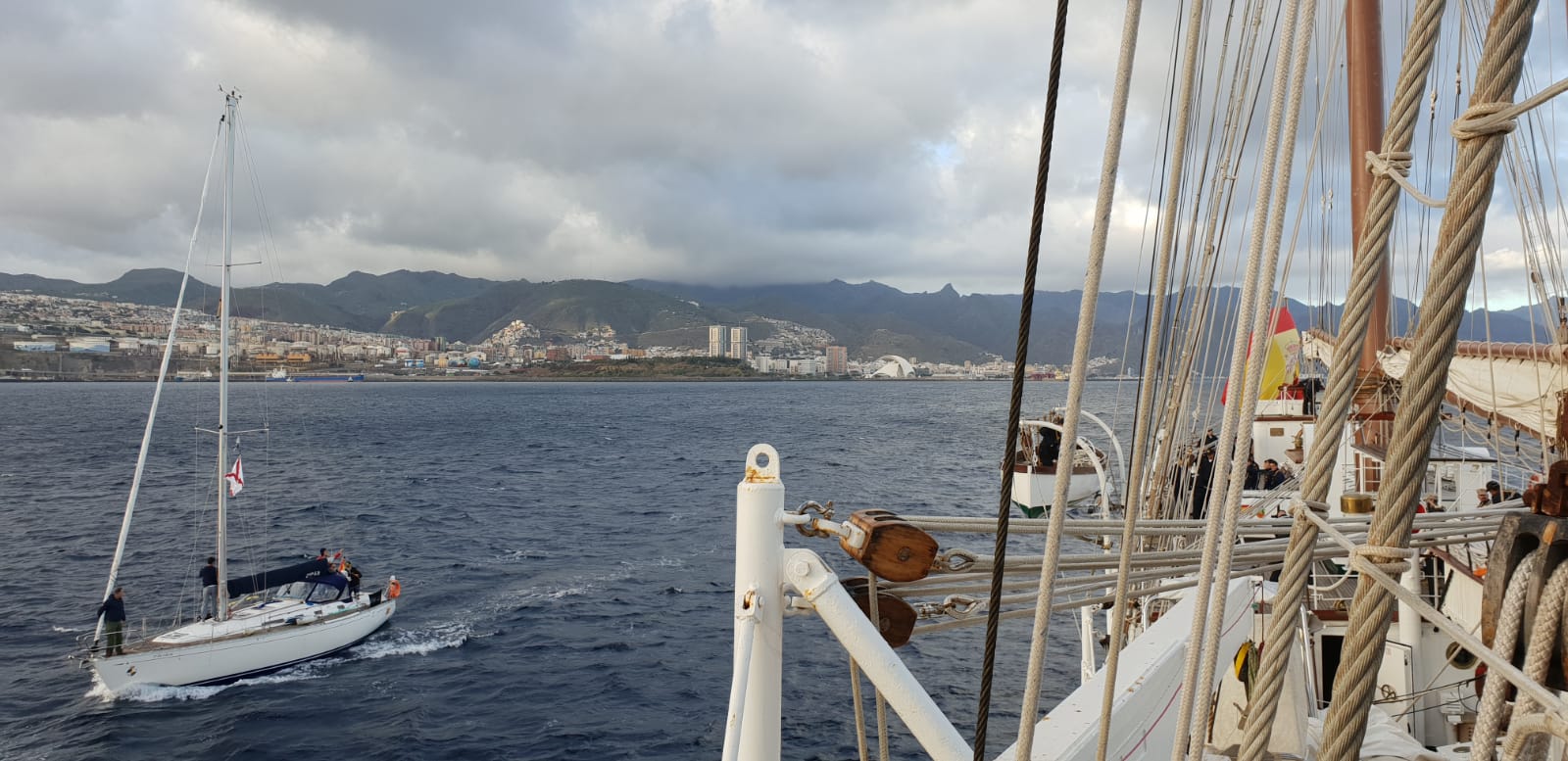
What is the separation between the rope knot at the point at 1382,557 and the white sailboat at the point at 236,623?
20.5 meters

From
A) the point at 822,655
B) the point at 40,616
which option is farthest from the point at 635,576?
the point at 40,616

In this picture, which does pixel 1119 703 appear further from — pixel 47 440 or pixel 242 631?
pixel 47 440

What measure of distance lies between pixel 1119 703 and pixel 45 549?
40564 millimetres

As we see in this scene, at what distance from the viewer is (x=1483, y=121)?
170cm

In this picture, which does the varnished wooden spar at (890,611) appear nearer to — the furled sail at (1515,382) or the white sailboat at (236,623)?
the furled sail at (1515,382)

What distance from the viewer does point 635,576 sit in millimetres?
27297

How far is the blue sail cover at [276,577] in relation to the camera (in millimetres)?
19156

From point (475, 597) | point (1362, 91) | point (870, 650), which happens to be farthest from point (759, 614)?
point (475, 597)

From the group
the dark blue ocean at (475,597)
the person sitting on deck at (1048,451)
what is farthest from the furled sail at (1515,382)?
the person sitting on deck at (1048,451)

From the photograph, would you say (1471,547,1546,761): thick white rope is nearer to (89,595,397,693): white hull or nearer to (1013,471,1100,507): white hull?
(1013,471,1100,507): white hull

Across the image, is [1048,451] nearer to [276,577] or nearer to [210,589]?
[276,577]

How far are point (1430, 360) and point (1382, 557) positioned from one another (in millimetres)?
417

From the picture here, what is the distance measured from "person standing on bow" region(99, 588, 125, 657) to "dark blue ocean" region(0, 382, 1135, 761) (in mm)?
1065

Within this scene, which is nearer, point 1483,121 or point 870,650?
point 1483,121
